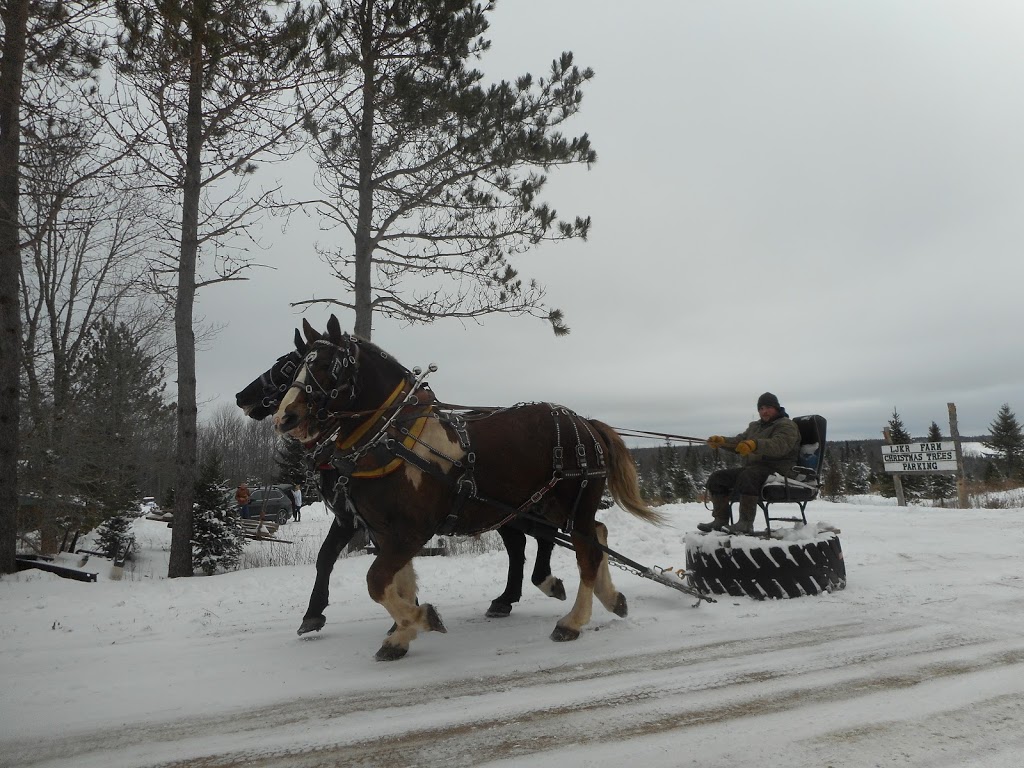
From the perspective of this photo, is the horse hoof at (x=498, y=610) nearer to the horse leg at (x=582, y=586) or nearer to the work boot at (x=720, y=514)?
the horse leg at (x=582, y=586)

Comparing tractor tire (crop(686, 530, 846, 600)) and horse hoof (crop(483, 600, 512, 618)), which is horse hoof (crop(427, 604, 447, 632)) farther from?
tractor tire (crop(686, 530, 846, 600))

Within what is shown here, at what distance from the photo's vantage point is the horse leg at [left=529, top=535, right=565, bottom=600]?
512cm

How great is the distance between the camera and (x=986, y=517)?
34.8ft

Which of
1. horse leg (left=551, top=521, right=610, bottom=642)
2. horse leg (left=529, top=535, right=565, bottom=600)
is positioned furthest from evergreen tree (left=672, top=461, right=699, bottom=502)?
horse leg (left=551, top=521, right=610, bottom=642)

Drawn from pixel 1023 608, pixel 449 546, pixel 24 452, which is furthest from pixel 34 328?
pixel 1023 608

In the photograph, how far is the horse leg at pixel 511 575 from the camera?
16.1ft

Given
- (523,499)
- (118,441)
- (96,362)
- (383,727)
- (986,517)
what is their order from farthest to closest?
(96,362)
(118,441)
(986,517)
(523,499)
(383,727)

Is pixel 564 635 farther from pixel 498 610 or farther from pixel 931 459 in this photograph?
pixel 931 459

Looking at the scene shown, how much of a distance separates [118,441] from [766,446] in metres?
15.2

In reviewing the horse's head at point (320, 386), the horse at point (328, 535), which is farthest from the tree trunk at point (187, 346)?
the horse's head at point (320, 386)

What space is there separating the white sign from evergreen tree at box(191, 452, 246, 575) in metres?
15.5

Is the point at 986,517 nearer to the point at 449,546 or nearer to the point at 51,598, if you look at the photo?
the point at 449,546

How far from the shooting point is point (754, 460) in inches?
223

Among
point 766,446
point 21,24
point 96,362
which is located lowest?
point 766,446
